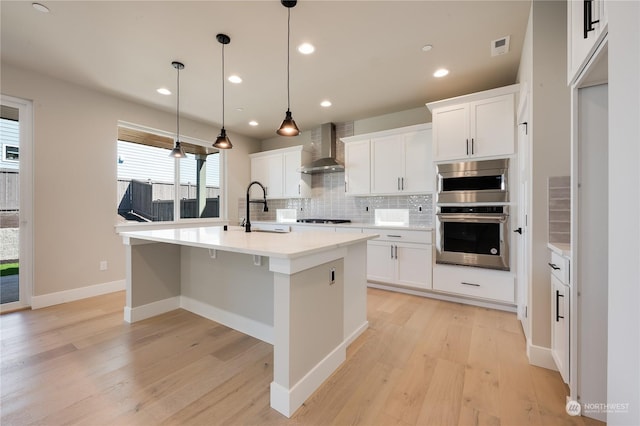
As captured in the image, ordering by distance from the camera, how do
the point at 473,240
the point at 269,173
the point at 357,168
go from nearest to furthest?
the point at 473,240, the point at 357,168, the point at 269,173

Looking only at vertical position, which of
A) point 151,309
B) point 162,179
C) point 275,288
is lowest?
point 151,309

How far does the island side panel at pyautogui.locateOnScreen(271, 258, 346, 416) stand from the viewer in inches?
58.6

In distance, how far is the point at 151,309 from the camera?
2.79 meters

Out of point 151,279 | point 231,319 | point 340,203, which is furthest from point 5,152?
point 340,203

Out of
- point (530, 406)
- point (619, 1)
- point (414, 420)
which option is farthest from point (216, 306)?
point (619, 1)

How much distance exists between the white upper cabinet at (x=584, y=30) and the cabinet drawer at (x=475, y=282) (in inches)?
88.8

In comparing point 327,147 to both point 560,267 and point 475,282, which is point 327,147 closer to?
point 475,282

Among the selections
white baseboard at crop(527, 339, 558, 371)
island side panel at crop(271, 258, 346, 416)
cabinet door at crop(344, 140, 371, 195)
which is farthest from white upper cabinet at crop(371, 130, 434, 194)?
island side panel at crop(271, 258, 346, 416)

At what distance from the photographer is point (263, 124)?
4965 mm

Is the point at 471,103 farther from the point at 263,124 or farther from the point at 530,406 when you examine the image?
the point at 263,124

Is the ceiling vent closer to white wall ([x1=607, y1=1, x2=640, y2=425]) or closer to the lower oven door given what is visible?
the lower oven door

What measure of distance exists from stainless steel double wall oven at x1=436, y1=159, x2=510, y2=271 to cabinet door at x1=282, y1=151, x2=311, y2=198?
2.49 meters

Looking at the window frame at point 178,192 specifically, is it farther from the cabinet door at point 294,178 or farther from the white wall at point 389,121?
the white wall at point 389,121

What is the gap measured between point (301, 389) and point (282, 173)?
418 cm
